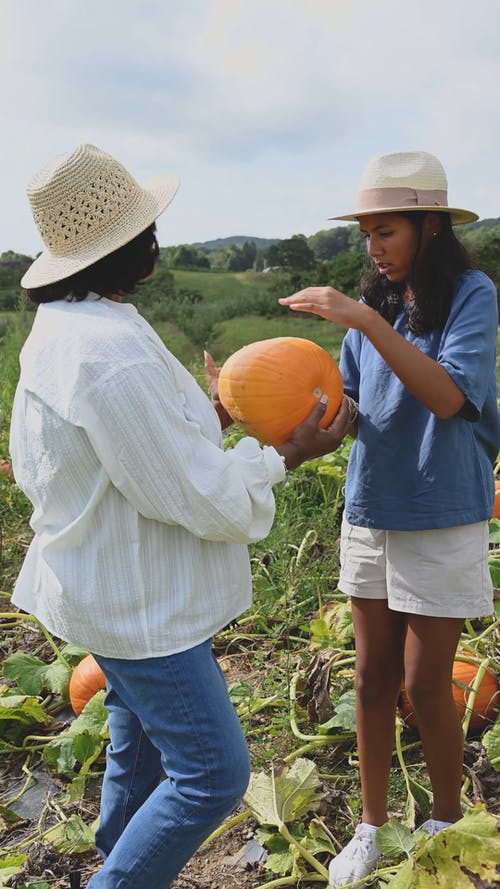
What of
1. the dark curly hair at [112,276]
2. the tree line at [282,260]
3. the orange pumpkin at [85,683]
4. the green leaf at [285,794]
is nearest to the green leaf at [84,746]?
the orange pumpkin at [85,683]

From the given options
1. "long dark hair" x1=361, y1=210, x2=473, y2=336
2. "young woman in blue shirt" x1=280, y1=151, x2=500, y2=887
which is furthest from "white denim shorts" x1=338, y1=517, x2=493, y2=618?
"long dark hair" x1=361, y1=210, x2=473, y2=336

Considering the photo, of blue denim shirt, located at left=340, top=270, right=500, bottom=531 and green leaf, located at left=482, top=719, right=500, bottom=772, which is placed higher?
blue denim shirt, located at left=340, top=270, right=500, bottom=531

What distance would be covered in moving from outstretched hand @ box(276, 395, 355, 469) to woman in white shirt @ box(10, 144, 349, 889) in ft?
0.68

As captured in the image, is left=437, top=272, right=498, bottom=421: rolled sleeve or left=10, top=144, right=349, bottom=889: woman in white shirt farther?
left=437, top=272, right=498, bottom=421: rolled sleeve

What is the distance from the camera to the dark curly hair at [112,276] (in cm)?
167

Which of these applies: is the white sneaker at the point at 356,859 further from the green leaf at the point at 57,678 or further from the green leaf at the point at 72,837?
the green leaf at the point at 57,678

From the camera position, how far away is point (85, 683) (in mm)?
2867

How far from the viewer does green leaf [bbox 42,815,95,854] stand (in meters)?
2.23

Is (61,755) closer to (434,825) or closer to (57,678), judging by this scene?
(57,678)

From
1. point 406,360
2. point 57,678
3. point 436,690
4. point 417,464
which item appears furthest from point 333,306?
point 57,678

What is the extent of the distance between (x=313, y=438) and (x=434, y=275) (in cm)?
46

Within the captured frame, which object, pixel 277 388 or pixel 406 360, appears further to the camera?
pixel 277 388

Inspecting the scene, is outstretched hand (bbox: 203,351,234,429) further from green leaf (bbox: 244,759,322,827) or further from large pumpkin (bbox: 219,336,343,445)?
green leaf (bbox: 244,759,322,827)

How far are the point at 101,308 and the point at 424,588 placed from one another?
3.11ft
